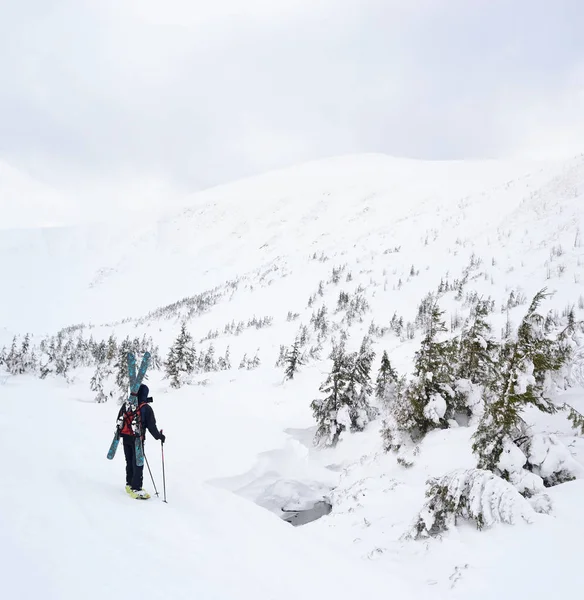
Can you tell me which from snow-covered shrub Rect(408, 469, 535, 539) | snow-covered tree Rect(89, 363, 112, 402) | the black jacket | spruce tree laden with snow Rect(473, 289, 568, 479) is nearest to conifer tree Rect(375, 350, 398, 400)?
spruce tree laden with snow Rect(473, 289, 568, 479)

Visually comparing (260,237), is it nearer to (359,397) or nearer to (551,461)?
(359,397)

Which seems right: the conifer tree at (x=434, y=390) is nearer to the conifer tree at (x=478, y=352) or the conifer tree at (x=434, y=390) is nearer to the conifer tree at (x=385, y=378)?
the conifer tree at (x=478, y=352)

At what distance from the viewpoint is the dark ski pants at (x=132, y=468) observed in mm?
6305

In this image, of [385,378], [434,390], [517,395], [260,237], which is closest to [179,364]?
[385,378]

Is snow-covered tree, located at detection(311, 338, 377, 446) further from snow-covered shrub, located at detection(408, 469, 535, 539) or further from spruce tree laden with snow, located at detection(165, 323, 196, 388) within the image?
spruce tree laden with snow, located at detection(165, 323, 196, 388)

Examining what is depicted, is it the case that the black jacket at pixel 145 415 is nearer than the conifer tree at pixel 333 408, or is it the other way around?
the black jacket at pixel 145 415

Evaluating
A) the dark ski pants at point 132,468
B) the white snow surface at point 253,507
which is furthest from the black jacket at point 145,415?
the white snow surface at point 253,507

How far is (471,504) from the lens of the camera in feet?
21.9

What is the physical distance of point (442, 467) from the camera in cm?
1116

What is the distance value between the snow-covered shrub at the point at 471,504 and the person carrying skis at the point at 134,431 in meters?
5.20

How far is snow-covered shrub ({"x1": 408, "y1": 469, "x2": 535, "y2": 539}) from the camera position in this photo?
641 cm

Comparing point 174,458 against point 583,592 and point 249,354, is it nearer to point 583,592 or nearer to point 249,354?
point 583,592

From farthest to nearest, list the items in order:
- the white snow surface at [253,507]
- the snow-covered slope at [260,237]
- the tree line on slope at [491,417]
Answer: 1. the snow-covered slope at [260,237]
2. the tree line on slope at [491,417]
3. the white snow surface at [253,507]

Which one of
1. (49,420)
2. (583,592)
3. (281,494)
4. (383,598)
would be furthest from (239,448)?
(583,592)
